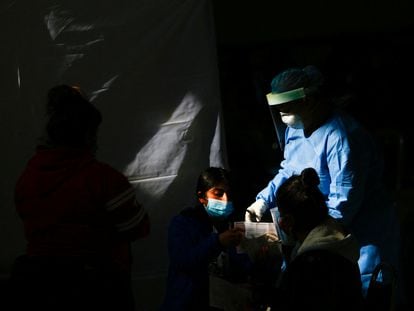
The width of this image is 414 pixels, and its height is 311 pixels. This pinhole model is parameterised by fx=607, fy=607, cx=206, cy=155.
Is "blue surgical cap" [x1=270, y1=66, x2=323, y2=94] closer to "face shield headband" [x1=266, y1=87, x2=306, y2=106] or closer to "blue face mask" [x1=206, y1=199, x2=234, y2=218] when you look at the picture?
"face shield headband" [x1=266, y1=87, x2=306, y2=106]

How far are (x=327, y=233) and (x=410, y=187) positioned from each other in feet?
10.2

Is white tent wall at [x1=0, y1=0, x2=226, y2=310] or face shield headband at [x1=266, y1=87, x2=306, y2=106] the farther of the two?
white tent wall at [x1=0, y1=0, x2=226, y2=310]

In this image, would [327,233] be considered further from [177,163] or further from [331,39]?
[331,39]

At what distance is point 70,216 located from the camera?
7.04 ft

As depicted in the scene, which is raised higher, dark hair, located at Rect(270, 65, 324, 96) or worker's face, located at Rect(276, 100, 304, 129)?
dark hair, located at Rect(270, 65, 324, 96)

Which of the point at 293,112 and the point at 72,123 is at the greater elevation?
the point at 72,123

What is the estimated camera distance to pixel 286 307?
196 centimetres

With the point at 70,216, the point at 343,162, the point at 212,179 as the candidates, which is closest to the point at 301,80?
the point at 343,162

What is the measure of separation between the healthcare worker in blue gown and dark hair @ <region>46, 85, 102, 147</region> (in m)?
0.90

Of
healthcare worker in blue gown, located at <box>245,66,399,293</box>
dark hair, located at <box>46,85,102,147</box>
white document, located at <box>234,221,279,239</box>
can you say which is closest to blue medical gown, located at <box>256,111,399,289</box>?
healthcare worker in blue gown, located at <box>245,66,399,293</box>

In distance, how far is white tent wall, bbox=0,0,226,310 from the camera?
10.2ft

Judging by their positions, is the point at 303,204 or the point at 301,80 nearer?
the point at 303,204

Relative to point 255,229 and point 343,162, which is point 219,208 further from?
point 343,162

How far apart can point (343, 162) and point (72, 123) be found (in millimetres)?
1097
